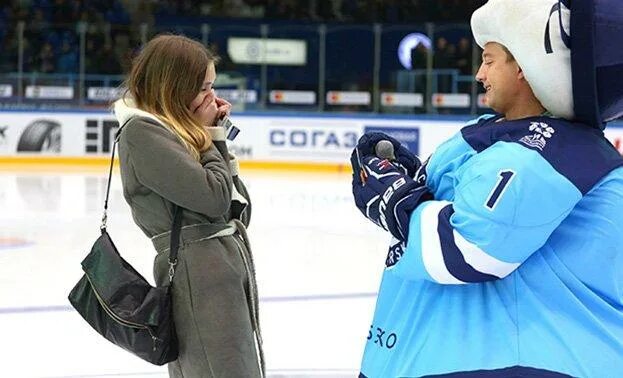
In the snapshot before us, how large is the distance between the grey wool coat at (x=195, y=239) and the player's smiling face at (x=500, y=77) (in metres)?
0.80

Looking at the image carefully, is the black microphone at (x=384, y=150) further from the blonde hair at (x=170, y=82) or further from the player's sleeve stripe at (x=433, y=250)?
the blonde hair at (x=170, y=82)

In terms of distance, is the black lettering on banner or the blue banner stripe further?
the black lettering on banner

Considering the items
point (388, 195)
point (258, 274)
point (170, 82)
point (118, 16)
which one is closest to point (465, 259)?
point (388, 195)

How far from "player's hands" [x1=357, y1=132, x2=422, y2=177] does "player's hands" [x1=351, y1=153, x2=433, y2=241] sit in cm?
4

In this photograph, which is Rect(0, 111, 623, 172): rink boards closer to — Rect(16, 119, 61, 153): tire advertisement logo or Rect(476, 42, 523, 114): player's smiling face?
Rect(16, 119, 61, 153): tire advertisement logo

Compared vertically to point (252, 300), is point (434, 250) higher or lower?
higher

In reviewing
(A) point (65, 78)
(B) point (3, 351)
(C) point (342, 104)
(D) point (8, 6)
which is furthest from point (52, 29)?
(B) point (3, 351)

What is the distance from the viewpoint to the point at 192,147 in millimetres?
2023

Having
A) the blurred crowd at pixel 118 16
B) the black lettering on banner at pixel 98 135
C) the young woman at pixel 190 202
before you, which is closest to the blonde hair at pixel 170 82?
the young woman at pixel 190 202

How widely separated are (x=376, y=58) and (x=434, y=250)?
502 inches

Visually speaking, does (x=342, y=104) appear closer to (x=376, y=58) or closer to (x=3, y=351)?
(x=376, y=58)

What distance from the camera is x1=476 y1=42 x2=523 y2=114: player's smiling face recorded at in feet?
4.09

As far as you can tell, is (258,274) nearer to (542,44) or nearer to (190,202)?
(190,202)

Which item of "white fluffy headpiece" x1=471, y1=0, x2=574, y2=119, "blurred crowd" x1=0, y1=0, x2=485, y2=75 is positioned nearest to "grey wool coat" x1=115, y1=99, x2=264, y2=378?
"white fluffy headpiece" x1=471, y1=0, x2=574, y2=119
